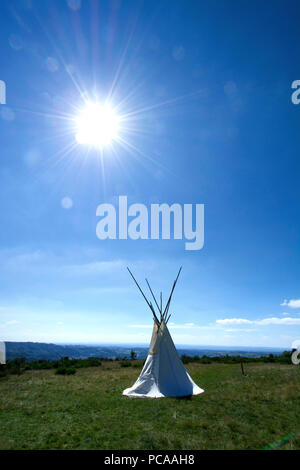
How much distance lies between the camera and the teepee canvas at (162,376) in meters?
11.7

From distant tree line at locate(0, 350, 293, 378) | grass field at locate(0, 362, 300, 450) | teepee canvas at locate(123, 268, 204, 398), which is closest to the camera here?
grass field at locate(0, 362, 300, 450)

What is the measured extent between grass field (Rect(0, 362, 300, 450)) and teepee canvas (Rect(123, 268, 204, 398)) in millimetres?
758

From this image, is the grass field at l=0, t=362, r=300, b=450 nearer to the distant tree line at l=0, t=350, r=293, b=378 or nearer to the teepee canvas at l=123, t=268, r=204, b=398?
the teepee canvas at l=123, t=268, r=204, b=398

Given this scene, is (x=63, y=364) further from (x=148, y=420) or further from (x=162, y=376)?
(x=148, y=420)

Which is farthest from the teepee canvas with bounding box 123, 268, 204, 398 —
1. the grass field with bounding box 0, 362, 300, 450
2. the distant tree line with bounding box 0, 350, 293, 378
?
the distant tree line with bounding box 0, 350, 293, 378

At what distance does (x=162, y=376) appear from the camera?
12094mm

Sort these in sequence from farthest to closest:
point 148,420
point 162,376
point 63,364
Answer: point 63,364 → point 162,376 → point 148,420

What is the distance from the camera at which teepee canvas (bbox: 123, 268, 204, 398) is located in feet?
38.3

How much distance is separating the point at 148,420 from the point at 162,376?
13.0ft

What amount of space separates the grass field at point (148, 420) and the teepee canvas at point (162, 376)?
758 millimetres

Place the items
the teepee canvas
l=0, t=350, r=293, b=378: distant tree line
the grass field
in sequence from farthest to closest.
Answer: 1. l=0, t=350, r=293, b=378: distant tree line
2. the teepee canvas
3. the grass field

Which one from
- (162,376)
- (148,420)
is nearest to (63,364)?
(162,376)
